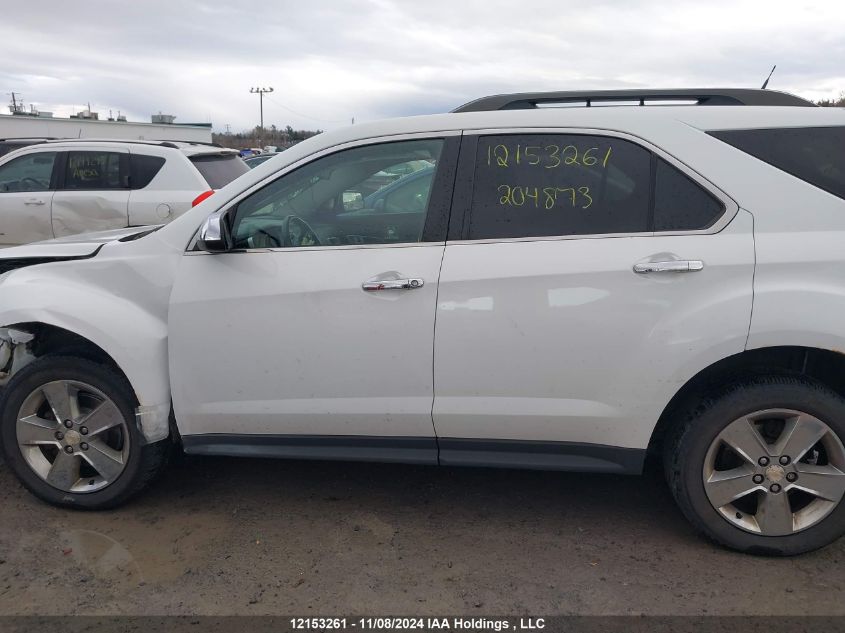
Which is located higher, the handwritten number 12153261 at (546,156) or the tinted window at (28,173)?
the handwritten number 12153261 at (546,156)

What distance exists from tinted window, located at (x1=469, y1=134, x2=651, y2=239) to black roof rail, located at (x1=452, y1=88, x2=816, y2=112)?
286 mm

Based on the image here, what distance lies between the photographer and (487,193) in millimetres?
3078

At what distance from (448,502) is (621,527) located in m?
0.84

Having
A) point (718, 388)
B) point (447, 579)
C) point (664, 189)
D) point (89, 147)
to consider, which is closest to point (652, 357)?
point (718, 388)

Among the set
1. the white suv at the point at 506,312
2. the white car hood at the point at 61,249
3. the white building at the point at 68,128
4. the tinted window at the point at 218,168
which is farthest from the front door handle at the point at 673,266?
the white building at the point at 68,128

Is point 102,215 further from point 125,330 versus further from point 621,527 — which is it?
point 621,527

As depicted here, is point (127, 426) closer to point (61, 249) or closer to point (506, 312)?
point (61, 249)

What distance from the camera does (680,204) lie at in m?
2.92

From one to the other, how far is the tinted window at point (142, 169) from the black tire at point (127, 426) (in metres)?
5.02

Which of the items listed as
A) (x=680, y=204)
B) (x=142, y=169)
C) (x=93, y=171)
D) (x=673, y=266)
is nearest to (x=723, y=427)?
(x=673, y=266)

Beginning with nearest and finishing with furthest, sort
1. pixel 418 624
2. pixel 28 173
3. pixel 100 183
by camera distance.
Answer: pixel 418 624 < pixel 100 183 < pixel 28 173

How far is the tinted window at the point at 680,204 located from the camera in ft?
9.51

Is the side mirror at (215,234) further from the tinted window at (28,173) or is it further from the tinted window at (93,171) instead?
the tinted window at (28,173)

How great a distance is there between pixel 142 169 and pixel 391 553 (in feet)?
20.8
